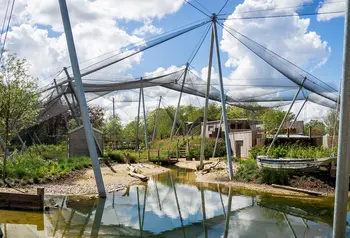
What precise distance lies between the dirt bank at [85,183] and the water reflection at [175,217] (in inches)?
40.2

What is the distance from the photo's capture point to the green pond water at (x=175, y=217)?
945 centimetres

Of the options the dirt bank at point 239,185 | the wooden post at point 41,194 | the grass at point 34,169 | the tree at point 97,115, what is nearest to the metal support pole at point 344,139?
the wooden post at point 41,194

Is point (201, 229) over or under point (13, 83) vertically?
under

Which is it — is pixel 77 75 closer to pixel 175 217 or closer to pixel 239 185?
pixel 175 217

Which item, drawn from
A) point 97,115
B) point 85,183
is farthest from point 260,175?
point 97,115

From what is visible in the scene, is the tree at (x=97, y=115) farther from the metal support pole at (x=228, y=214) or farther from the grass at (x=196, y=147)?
the metal support pole at (x=228, y=214)

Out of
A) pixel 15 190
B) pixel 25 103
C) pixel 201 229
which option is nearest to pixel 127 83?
pixel 25 103

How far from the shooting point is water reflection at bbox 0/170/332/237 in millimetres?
9453

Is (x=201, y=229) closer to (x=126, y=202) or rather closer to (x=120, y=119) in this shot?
(x=126, y=202)

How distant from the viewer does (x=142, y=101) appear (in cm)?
3266

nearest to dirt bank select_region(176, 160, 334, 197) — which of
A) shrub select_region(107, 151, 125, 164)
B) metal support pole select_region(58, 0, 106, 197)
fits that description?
shrub select_region(107, 151, 125, 164)

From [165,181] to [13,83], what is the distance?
10.5m

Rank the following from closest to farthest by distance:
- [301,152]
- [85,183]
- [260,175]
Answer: [85,183] → [260,175] → [301,152]

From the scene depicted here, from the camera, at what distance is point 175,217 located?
1155cm
